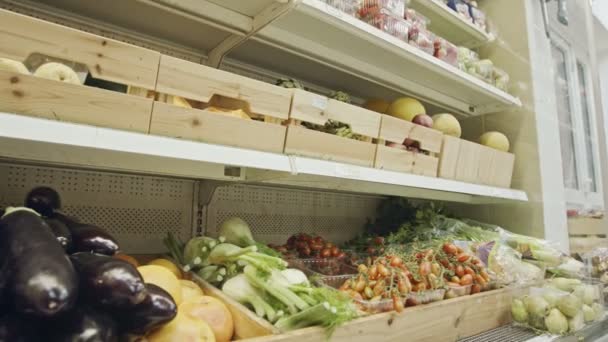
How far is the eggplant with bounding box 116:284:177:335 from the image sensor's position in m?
0.64

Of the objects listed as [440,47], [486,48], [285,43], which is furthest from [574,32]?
[285,43]

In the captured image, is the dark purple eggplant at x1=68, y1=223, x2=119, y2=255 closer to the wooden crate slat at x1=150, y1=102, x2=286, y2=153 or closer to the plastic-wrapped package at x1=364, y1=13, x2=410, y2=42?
the wooden crate slat at x1=150, y1=102, x2=286, y2=153

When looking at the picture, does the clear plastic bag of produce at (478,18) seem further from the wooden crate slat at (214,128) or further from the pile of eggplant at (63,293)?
the pile of eggplant at (63,293)

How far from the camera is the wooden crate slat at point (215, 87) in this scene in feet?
2.76

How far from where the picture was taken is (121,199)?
1287mm

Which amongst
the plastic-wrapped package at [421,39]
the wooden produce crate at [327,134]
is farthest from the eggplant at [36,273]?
the plastic-wrapped package at [421,39]

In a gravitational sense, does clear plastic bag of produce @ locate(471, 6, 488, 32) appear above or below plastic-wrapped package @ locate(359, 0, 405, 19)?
above

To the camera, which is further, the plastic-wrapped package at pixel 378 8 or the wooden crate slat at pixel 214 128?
the plastic-wrapped package at pixel 378 8

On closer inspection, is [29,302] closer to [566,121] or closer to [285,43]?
[285,43]

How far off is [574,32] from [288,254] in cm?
205

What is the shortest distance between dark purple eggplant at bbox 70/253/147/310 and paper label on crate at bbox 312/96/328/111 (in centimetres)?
65

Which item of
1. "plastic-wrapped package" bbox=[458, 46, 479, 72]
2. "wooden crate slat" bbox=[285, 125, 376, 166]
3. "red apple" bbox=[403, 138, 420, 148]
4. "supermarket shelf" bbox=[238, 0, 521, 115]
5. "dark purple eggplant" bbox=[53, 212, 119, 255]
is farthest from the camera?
"plastic-wrapped package" bbox=[458, 46, 479, 72]

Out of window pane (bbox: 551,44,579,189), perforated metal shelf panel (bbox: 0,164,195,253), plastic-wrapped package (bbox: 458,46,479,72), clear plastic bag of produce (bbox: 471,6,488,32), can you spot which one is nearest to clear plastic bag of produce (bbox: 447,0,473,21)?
clear plastic bag of produce (bbox: 471,6,488,32)

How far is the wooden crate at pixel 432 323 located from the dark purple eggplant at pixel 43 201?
588mm
